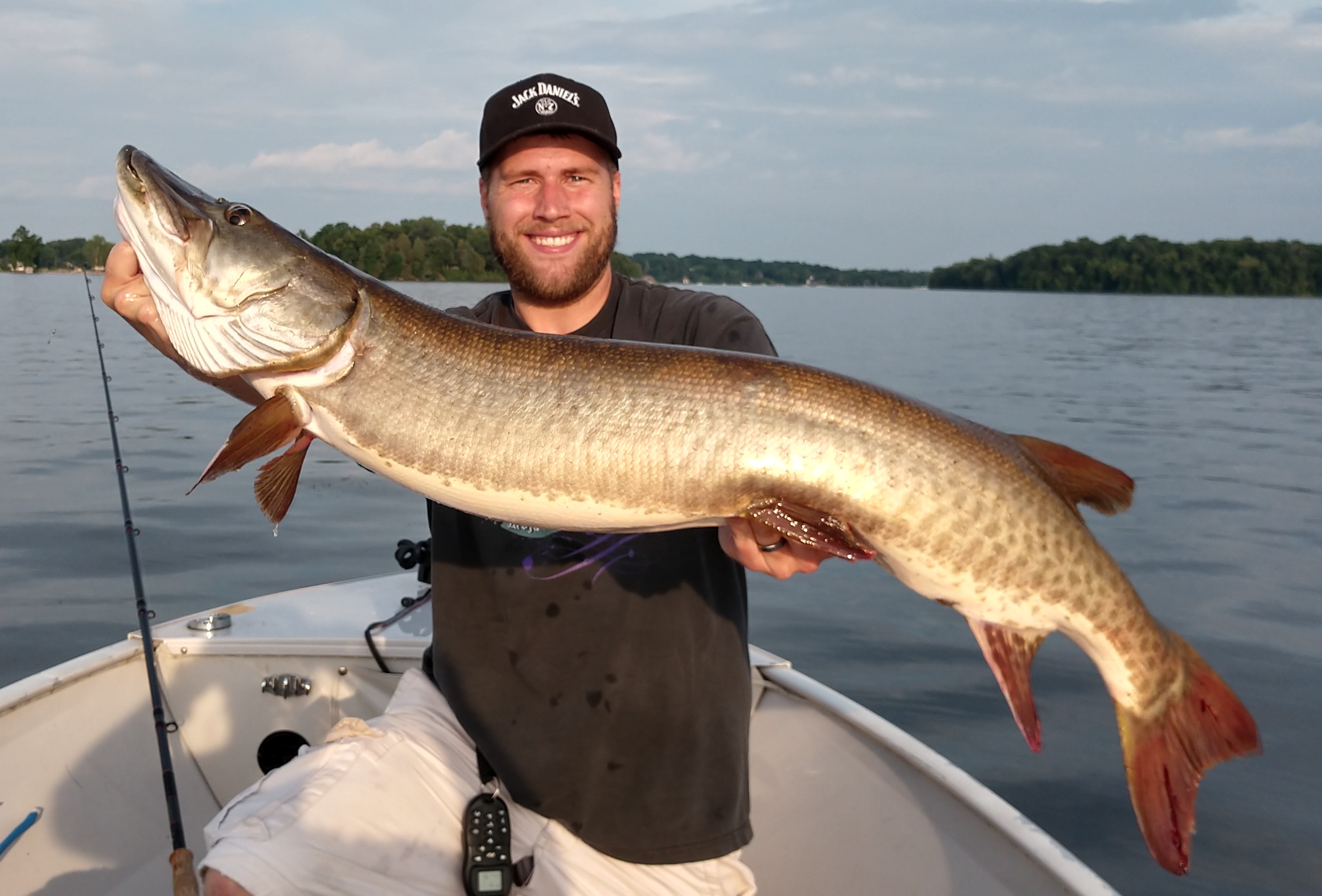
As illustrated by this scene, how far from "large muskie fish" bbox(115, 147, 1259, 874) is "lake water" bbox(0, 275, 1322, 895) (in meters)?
2.70

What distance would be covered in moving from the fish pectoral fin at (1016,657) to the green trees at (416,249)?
151 ft

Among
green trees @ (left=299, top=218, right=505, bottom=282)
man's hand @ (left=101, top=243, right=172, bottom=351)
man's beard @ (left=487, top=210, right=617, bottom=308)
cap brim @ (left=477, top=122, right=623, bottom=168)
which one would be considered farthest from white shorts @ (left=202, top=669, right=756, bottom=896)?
green trees @ (left=299, top=218, right=505, bottom=282)

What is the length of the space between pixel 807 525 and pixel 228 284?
1.48 metres

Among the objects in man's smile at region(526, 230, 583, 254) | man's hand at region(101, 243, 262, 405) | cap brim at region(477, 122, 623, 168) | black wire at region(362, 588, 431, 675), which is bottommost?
black wire at region(362, 588, 431, 675)

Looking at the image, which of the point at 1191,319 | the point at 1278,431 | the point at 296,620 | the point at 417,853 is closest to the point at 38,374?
the point at 296,620

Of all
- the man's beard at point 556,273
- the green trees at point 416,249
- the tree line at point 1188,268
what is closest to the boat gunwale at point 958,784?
the man's beard at point 556,273

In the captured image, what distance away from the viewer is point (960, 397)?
17.0 metres

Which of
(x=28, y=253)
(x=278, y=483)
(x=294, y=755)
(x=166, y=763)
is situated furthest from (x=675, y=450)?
(x=28, y=253)

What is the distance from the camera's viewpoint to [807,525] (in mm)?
2213

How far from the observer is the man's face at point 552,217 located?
3021 millimetres

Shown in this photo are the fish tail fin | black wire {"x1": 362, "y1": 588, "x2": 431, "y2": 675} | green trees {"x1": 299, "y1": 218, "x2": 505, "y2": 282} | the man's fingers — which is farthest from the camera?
green trees {"x1": 299, "y1": 218, "x2": 505, "y2": 282}

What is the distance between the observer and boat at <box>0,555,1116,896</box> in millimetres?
2941

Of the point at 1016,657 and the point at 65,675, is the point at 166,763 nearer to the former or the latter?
the point at 65,675

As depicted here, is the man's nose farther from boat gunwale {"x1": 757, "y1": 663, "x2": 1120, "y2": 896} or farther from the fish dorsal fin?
boat gunwale {"x1": 757, "y1": 663, "x2": 1120, "y2": 896}
